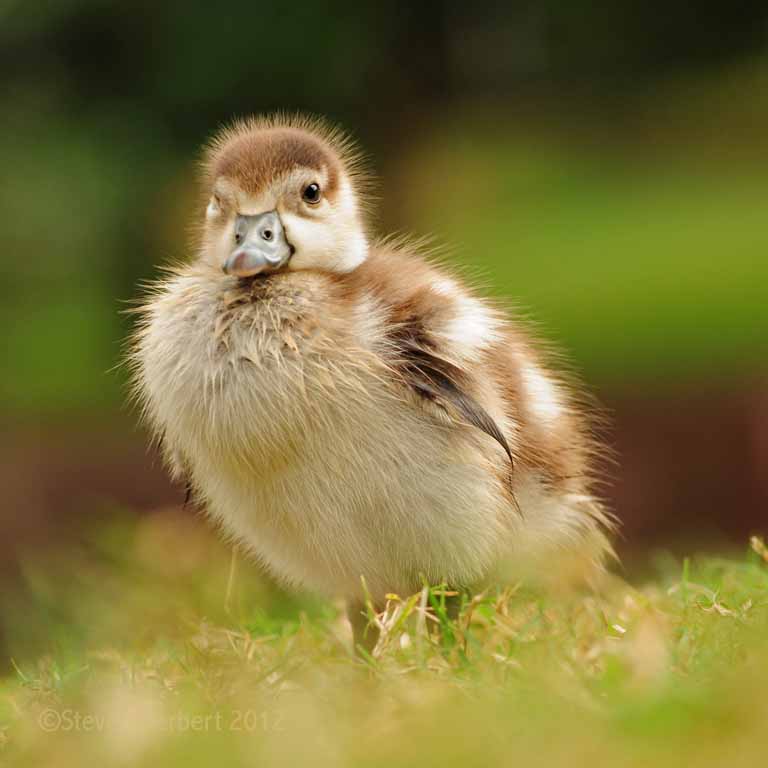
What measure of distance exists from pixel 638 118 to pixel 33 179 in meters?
7.56

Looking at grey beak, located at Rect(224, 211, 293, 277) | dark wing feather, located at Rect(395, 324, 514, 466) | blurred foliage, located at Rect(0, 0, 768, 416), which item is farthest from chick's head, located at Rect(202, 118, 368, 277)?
blurred foliage, located at Rect(0, 0, 768, 416)

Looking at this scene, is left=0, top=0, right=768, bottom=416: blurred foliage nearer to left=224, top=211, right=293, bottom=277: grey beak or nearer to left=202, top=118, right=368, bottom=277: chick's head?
left=202, top=118, right=368, bottom=277: chick's head

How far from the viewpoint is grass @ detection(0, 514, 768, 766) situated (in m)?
1.83

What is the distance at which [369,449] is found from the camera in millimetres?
2803

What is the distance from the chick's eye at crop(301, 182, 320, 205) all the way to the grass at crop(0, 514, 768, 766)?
933 millimetres

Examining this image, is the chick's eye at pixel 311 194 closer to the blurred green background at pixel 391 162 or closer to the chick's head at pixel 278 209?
the chick's head at pixel 278 209

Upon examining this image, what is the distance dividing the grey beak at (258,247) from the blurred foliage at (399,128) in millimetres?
840

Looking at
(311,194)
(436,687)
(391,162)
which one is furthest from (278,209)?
(391,162)

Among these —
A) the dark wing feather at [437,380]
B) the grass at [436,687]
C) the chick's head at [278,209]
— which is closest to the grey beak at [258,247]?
the chick's head at [278,209]

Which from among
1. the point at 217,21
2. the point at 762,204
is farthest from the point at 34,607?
the point at 762,204

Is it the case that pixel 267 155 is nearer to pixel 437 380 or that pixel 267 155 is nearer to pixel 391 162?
pixel 437 380

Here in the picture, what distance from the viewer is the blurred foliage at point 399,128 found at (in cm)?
703

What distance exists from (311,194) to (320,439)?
0.61m

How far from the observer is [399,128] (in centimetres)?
820
